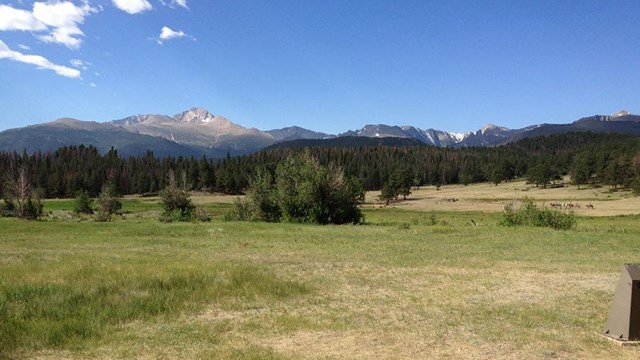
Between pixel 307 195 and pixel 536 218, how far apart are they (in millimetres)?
24673

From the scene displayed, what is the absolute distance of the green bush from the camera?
166 feet

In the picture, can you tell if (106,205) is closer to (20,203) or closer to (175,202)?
(20,203)

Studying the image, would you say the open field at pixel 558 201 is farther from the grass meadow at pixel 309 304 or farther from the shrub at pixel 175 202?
the grass meadow at pixel 309 304

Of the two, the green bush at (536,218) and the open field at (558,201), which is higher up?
the green bush at (536,218)

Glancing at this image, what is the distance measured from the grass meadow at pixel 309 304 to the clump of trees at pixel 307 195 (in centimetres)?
2883

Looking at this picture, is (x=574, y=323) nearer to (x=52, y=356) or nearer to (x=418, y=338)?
(x=418, y=338)

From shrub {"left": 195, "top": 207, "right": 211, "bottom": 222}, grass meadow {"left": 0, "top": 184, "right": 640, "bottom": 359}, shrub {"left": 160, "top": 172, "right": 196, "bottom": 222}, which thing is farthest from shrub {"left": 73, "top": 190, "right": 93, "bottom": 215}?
grass meadow {"left": 0, "top": 184, "right": 640, "bottom": 359}

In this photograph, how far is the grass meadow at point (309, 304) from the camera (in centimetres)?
1160

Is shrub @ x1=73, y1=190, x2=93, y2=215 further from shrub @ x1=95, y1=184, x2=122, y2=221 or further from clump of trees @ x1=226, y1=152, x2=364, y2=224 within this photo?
clump of trees @ x1=226, y1=152, x2=364, y2=224

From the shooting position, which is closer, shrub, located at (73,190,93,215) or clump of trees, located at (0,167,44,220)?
clump of trees, located at (0,167,44,220)

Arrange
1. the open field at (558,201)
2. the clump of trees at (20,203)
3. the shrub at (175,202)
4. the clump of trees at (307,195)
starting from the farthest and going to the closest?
the open field at (558,201) < the clump of trees at (20,203) < the shrub at (175,202) < the clump of trees at (307,195)

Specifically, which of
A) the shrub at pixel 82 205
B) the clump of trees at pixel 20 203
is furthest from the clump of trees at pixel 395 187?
the clump of trees at pixel 20 203

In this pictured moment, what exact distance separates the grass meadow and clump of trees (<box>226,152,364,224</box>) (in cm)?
2883

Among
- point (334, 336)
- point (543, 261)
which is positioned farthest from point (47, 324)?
point (543, 261)
